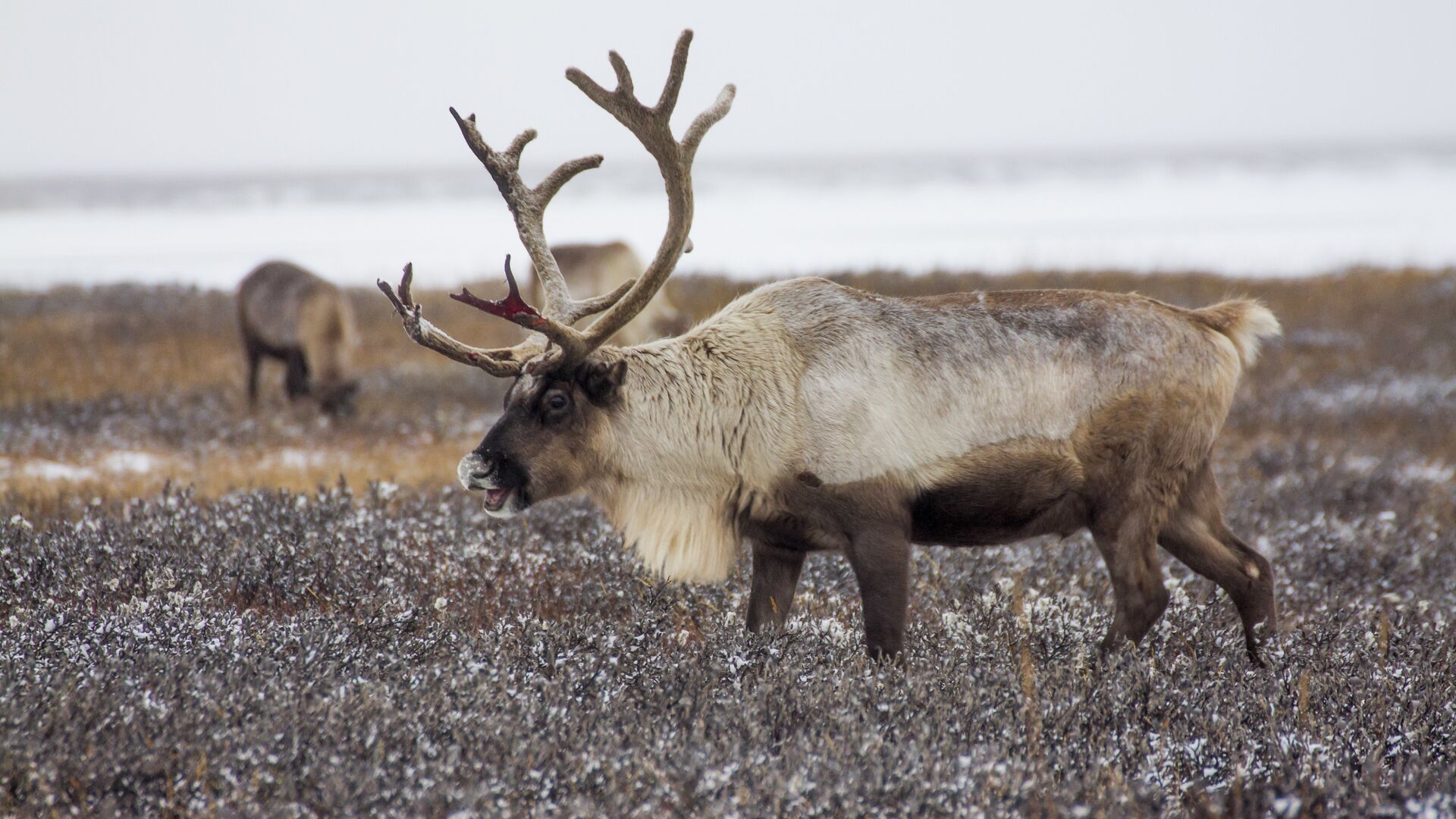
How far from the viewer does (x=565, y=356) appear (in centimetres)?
443

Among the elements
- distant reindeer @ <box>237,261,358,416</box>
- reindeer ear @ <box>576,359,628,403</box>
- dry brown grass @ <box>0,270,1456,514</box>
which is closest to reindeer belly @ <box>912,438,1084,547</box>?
reindeer ear @ <box>576,359,628,403</box>

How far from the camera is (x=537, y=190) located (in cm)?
482

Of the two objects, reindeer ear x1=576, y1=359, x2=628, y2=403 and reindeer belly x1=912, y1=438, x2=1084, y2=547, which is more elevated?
reindeer ear x1=576, y1=359, x2=628, y2=403

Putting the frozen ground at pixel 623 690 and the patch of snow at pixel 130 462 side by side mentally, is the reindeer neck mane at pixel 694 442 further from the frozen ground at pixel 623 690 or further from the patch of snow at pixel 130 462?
the patch of snow at pixel 130 462

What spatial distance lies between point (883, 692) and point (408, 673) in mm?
1427

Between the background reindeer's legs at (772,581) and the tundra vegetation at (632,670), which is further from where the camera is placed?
the background reindeer's legs at (772,581)

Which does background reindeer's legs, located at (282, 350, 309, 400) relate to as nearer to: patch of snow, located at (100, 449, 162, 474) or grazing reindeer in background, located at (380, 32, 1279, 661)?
patch of snow, located at (100, 449, 162, 474)

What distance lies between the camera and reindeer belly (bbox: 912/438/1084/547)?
168 inches

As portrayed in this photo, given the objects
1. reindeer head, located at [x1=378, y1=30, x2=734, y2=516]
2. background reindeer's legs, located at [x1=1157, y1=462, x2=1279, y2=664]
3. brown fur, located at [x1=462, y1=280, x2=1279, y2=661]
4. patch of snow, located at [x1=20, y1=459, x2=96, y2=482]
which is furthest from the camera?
patch of snow, located at [x1=20, y1=459, x2=96, y2=482]

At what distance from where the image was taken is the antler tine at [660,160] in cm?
450

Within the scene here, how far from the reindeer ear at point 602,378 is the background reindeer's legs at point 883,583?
1.04 m

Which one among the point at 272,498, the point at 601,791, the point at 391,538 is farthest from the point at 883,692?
the point at 272,498

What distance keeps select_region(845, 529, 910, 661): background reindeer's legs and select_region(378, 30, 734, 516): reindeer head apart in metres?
1.05

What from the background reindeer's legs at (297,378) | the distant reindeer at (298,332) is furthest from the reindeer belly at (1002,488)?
the background reindeer's legs at (297,378)
